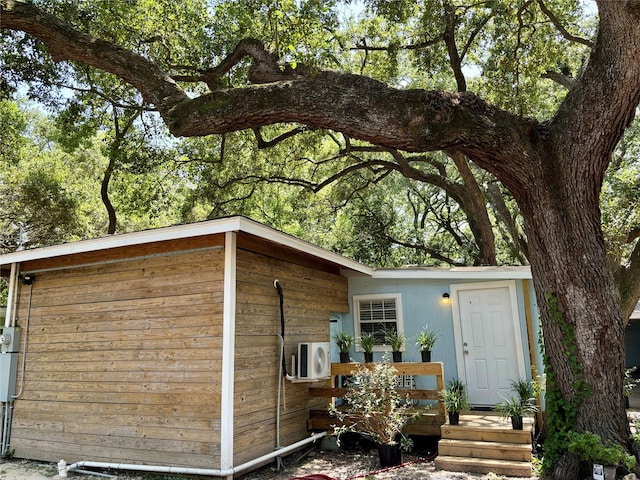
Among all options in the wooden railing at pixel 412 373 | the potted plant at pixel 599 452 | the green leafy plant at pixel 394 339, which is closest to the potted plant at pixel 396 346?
the green leafy plant at pixel 394 339

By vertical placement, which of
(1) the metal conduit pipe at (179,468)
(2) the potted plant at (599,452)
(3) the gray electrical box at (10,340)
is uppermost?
(3) the gray electrical box at (10,340)

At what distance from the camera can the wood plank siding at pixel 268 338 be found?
5164 millimetres

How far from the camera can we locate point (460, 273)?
7203mm

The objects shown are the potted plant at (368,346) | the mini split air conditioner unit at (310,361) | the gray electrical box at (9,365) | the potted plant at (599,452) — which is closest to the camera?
the potted plant at (599,452)

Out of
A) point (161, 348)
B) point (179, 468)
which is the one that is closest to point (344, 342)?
point (161, 348)

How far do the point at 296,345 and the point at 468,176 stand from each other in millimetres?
5843

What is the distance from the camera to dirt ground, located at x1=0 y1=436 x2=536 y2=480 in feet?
16.5

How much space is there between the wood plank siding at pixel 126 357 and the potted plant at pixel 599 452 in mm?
3527

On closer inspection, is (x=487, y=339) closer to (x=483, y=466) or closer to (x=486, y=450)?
(x=486, y=450)

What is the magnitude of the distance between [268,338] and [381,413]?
1.65 metres

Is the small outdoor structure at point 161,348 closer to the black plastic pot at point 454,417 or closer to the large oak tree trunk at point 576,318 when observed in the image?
the black plastic pot at point 454,417

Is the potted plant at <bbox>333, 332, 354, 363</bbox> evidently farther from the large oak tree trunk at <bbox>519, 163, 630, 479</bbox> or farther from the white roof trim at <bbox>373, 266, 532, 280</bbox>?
the large oak tree trunk at <bbox>519, 163, 630, 479</bbox>

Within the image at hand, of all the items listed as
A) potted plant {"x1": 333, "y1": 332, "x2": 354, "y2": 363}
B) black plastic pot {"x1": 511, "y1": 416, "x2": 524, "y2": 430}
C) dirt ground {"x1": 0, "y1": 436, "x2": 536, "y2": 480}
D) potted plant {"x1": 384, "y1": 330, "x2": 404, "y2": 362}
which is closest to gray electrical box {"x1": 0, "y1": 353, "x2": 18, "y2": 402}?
dirt ground {"x1": 0, "y1": 436, "x2": 536, "y2": 480}

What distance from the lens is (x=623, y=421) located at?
4.39 meters
